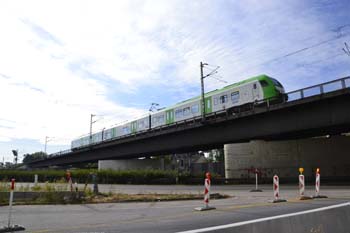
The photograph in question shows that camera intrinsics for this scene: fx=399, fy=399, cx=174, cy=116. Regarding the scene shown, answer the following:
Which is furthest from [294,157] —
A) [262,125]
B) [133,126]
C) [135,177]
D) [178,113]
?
[133,126]

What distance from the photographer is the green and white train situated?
3609 cm

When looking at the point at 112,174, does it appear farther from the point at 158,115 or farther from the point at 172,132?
the point at 158,115

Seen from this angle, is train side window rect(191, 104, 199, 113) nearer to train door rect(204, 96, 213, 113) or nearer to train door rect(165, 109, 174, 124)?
train door rect(204, 96, 213, 113)

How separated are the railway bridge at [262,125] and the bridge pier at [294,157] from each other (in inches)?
51.6

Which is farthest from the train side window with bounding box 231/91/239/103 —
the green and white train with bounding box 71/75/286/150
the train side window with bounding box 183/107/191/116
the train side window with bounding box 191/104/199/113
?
the train side window with bounding box 183/107/191/116

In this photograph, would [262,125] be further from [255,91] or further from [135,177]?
[135,177]

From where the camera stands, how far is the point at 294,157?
42.0 m

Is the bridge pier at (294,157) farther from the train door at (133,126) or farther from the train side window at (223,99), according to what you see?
the train door at (133,126)

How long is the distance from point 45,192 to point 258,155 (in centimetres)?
2903

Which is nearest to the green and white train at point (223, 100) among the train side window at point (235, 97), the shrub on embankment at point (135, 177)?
the train side window at point (235, 97)

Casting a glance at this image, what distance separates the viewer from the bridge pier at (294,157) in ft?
137

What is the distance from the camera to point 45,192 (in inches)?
707

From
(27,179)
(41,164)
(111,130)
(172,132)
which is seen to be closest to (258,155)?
(172,132)

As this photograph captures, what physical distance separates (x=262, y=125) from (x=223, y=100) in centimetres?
631
